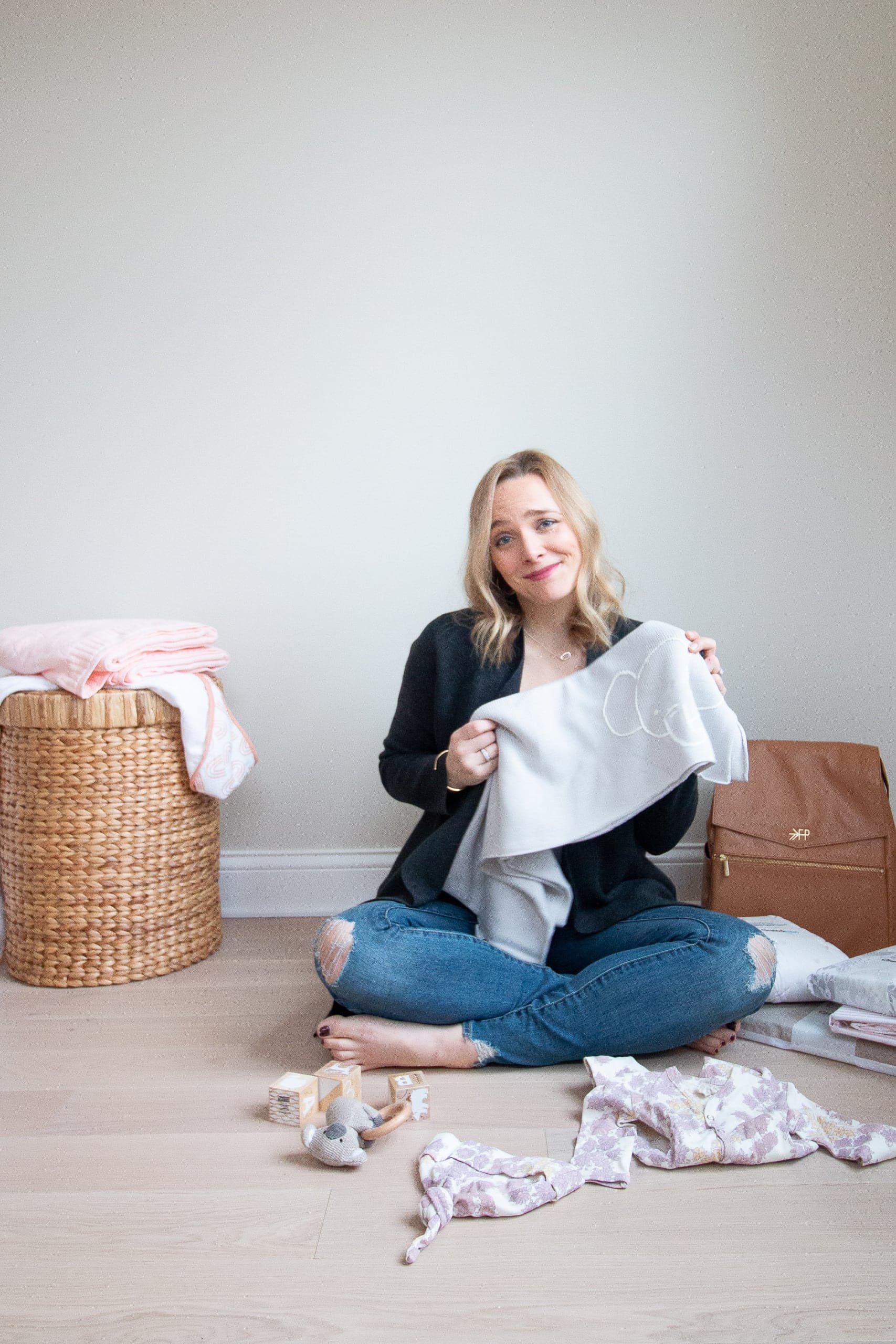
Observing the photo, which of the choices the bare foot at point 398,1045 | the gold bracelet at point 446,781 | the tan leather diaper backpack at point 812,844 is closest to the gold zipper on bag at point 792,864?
the tan leather diaper backpack at point 812,844

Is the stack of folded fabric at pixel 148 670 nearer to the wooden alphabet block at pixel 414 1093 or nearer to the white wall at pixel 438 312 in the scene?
the white wall at pixel 438 312

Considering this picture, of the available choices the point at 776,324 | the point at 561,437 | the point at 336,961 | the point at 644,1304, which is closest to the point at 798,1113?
the point at 644,1304

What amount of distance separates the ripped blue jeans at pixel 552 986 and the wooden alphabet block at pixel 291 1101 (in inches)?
6.8

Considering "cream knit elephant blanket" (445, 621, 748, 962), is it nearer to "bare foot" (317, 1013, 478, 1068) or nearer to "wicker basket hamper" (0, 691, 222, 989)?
"bare foot" (317, 1013, 478, 1068)

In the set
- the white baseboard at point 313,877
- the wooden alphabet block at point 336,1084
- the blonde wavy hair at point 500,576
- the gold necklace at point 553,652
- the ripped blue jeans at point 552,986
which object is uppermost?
the blonde wavy hair at point 500,576

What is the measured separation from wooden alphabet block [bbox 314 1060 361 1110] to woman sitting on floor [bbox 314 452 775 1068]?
84 millimetres

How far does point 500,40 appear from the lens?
216cm

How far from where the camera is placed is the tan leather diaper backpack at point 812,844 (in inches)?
74.6

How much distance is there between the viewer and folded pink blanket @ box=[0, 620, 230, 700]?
1823 millimetres

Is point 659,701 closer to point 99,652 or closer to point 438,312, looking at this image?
point 99,652

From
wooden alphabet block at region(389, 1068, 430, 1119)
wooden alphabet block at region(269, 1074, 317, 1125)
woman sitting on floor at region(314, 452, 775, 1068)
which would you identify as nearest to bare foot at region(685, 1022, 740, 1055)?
woman sitting on floor at region(314, 452, 775, 1068)

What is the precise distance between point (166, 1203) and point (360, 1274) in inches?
10.0

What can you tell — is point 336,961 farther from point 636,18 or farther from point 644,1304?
point 636,18

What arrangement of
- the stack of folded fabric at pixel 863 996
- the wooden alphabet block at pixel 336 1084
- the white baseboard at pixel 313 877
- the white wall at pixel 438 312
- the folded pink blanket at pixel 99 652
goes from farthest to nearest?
the white baseboard at pixel 313 877, the white wall at pixel 438 312, the folded pink blanket at pixel 99 652, the stack of folded fabric at pixel 863 996, the wooden alphabet block at pixel 336 1084
